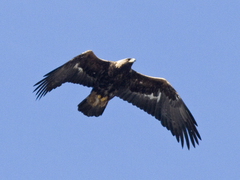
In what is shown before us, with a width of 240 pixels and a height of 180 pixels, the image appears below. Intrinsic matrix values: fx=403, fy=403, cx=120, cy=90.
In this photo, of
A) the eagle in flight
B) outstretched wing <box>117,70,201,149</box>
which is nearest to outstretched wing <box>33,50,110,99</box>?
the eagle in flight

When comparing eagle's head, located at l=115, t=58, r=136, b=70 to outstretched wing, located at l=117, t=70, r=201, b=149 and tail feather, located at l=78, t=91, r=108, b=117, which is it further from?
tail feather, located at l=78, t=91, r=108, b=117

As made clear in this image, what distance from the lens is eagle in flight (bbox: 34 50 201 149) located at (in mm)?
13980

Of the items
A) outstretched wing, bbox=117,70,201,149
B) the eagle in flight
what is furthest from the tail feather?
outstretched wing, bbox=117,70,201,149

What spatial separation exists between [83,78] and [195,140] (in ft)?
15.1

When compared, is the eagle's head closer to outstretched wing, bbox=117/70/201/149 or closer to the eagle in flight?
the eagle in flight

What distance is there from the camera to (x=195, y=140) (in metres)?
14.6

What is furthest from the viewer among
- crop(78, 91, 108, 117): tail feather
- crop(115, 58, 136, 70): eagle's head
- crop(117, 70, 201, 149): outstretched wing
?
crop(117, 70, 201, 149): outstretched wing

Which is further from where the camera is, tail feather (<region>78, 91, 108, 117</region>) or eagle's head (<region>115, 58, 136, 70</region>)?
tail feather (<region>78, 91, 108, 117</region>)

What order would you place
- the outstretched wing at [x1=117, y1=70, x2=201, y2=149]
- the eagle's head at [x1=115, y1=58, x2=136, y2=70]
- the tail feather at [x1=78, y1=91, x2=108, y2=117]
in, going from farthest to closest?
the outstretched wing at [x1=117, y1=70, x2=201, y2=149] → the tail feather at [x1=78, y1=91, x2=108, y2=117] → the eagle's head at [x1=115, y1=58, x2=136, y2=70]

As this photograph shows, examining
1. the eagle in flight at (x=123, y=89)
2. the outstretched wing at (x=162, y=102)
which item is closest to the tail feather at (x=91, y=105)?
the eagle in flight at (x=123, y=89)

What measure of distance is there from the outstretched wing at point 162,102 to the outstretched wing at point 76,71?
1232 millimetres

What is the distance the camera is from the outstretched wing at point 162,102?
14.7 meters

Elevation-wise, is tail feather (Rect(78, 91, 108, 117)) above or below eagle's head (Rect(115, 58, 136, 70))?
below

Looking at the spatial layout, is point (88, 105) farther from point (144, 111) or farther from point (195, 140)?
point (195, 140)
